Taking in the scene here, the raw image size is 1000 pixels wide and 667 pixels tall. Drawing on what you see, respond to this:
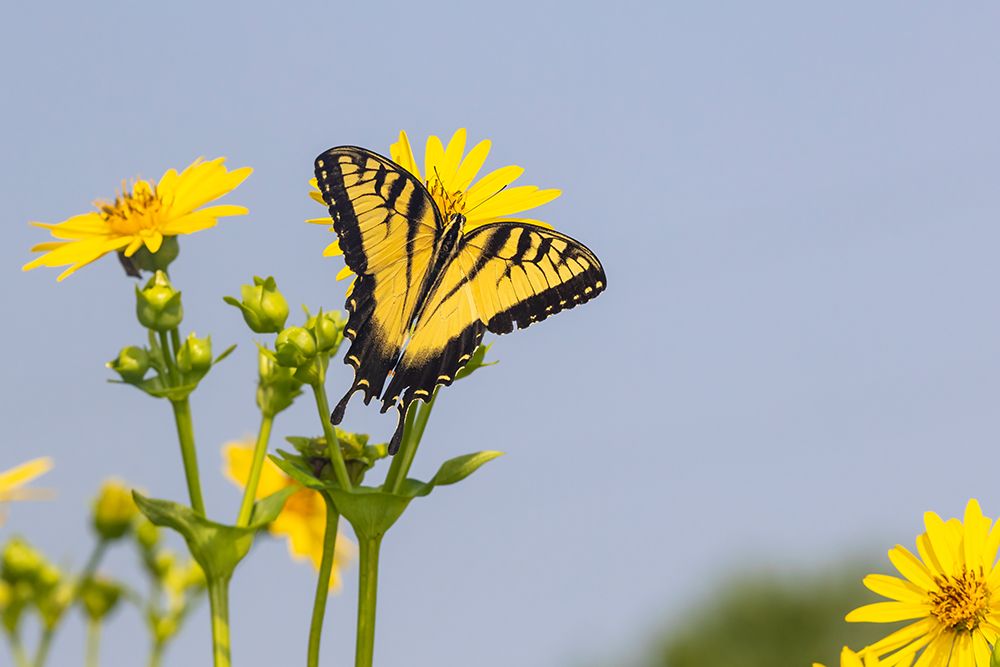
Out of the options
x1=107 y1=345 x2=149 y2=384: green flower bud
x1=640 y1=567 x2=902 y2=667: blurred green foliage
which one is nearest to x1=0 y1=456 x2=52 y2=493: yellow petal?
x1=107 y1=345 x2=149 y2=384: green flower bud

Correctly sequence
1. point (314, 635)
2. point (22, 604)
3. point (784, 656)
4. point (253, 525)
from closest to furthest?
1. point (314, 635)
2. point (253, 525)
3. point (22, 604)
4. point (784, 656)

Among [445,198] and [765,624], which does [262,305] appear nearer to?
[445,198]

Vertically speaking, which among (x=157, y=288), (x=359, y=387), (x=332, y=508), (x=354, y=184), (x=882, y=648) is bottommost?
(x=882, y=648)

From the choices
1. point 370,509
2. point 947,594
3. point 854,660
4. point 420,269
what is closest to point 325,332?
point 370,509

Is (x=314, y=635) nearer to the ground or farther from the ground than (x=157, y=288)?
nearer to the ground

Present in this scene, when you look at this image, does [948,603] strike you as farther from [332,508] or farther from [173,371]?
[173,371]

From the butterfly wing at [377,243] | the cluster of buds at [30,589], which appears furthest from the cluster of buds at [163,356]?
the cluster of buds at [30,589]

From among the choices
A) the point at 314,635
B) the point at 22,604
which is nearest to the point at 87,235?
the point at 314,635
